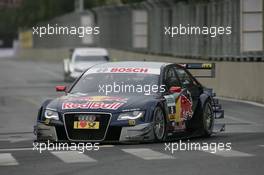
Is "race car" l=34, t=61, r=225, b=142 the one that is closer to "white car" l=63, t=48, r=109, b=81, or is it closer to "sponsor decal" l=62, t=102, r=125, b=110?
"sponsor decal" l=62, t=102, r=125, b=110

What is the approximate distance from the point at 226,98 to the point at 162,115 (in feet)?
47.3

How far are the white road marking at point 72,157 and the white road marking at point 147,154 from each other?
723mm

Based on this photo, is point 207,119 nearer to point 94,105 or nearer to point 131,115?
point 131,115

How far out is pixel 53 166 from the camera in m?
12.1

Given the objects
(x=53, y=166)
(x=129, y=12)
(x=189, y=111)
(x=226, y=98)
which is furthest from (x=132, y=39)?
(x=53, y=166)

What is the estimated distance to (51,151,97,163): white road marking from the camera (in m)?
12.7

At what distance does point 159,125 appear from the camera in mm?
15227

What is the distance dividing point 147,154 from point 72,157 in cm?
104

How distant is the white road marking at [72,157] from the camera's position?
1273cm

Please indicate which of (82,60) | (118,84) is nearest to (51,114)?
(118,84)

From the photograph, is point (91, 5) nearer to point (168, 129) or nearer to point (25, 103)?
point (25, 103)

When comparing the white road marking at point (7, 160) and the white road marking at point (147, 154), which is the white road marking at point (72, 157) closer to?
the white road marking at point (7, 160)

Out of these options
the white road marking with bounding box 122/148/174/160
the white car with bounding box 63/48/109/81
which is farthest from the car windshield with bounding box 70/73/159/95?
the white car with bounding box 63/48/109/81

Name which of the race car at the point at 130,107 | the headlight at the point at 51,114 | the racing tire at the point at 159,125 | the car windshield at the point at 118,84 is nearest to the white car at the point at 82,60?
the race car at the point at 130,107
